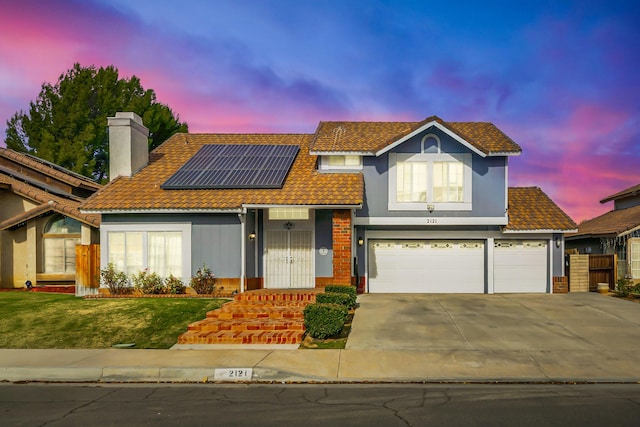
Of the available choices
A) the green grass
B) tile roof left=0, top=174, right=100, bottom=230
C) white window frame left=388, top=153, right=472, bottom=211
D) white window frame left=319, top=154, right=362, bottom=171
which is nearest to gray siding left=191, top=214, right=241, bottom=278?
the green grass

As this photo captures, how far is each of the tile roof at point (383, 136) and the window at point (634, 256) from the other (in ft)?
24.5

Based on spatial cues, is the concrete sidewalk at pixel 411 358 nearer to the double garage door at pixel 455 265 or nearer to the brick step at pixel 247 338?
the brick step at pixel 247 338

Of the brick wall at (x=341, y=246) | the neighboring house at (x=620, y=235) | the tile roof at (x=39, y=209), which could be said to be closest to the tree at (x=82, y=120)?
the tile roof at (x=39, y=209)

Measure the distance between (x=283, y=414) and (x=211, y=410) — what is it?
1111mm

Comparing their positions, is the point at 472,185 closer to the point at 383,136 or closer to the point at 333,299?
the point at 383,136

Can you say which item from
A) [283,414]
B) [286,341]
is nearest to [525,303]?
[286,341]

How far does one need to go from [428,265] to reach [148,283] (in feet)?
35.3

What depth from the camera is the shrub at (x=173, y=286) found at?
17766mm

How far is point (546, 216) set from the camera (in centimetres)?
2048

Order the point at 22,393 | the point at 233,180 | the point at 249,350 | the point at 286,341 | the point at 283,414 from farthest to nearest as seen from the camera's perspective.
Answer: the point at 233,180 < the point at 286,341 < the point at 249,350 < the point at 22,393 < the point at 283,414

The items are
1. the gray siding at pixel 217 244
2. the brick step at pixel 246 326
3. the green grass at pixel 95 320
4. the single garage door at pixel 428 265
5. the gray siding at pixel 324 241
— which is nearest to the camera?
the green grass at pixel 95 320

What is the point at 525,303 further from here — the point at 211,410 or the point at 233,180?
the point at 211,410

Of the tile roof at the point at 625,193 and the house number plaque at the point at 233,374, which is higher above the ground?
the tile roof at the point at 625,193

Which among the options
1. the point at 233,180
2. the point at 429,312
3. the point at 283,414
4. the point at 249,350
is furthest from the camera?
the point at 233,180
